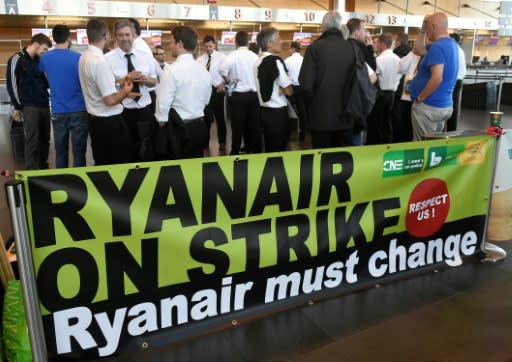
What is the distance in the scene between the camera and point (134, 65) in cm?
415

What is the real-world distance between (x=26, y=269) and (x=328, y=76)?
8.53 feet

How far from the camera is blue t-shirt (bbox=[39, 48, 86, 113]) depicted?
3891 mm

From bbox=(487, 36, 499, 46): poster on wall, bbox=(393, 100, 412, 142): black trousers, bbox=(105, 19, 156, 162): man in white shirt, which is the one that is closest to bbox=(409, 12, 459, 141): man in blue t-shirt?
bbox=(393, 100, 412, 142): black trousers

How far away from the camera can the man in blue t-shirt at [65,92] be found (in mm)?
3902

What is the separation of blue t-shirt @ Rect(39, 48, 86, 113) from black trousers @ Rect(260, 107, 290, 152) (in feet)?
5.62

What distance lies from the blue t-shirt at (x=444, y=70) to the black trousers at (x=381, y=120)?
209cm

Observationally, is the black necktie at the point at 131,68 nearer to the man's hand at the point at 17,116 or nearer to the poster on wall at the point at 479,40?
the man's hand at the point at 17,116

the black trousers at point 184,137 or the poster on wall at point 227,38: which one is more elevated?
the poster on wall at point 227,38

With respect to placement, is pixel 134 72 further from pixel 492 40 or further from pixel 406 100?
pixel 492 40

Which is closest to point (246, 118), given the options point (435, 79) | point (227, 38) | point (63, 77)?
point (63, 77)

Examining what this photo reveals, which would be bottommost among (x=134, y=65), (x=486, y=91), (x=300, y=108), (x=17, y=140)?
(x=17, y=140)

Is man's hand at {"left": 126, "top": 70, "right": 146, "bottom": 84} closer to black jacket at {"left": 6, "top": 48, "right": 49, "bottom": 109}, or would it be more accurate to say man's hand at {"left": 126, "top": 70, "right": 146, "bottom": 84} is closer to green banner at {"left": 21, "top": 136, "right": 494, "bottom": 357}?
black jacket at {"left": 6, "top": 48, "right": 49, "bottom": 109}

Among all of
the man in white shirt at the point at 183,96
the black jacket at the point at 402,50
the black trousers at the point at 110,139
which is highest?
the black jacket at the point at 402,50

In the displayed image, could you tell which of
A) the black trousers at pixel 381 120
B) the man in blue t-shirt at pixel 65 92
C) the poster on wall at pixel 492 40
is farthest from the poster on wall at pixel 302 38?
the man in blue t-shirt at pixel 65 92
